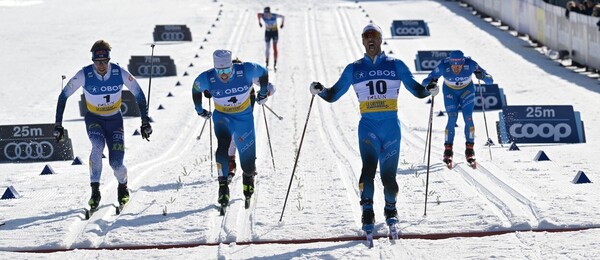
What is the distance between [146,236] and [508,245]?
3.49 metres

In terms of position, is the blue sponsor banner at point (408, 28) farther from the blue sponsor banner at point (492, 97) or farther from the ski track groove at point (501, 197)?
the ski track groove at point (501, 197)

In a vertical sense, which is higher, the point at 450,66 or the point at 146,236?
the point at 450,66

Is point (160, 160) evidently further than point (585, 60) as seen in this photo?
No

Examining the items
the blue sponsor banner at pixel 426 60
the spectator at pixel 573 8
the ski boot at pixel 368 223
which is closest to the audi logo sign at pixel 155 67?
the blue sponsor banner at pixel 426 60

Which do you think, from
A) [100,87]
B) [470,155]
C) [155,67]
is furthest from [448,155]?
[155,67]

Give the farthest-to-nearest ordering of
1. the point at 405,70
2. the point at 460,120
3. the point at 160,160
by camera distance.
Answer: the point at 460,120
the point at 160,160
the point at 405,70

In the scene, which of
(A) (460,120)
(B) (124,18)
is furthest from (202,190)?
(B) (124,18)

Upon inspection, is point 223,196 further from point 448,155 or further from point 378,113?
Result: point 448,155

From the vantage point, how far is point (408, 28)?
3884 cm

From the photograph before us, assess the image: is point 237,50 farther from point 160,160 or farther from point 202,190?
point 202,190

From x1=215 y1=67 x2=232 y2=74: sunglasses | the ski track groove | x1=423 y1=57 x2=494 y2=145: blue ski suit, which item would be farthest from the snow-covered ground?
x1=215 y1=67 x2=232 y2=74: sunglasses

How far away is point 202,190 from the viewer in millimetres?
13328

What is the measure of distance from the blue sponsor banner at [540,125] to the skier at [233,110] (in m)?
6.23

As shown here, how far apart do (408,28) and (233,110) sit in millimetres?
27194
